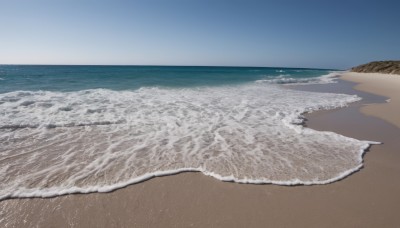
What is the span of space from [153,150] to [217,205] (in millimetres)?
2504

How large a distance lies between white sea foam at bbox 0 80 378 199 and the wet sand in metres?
0.24

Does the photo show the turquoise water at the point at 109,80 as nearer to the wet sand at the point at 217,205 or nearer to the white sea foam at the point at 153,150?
the white sea foam at the point at 153,150

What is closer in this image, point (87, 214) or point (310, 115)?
point (87, 214)

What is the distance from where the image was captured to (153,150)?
18.1 feet

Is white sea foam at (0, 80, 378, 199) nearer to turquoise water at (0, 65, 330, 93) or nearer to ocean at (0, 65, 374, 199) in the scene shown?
ocean at (0, 65, 374, 199)

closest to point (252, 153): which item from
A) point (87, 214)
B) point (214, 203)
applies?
point (214, 203)

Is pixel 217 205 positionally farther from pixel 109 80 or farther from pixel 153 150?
pixel 109 80

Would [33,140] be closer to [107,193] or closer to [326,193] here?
[107,193]

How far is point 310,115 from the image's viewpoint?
962 centimetres

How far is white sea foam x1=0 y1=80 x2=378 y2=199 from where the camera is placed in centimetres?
422

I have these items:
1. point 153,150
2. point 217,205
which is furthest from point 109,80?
point 217,205

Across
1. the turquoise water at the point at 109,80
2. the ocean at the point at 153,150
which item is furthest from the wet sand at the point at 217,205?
the turquoise water at the point at 109,80

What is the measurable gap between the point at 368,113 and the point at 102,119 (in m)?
10.7

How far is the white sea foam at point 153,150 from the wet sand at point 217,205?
0.79 feet
